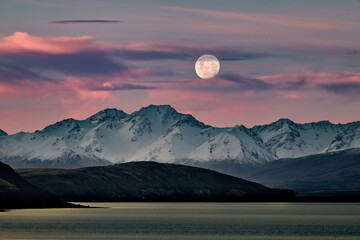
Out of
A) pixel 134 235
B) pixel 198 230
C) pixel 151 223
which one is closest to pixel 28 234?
pixel 134 235

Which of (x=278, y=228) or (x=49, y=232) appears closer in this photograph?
(x=49, y=232)

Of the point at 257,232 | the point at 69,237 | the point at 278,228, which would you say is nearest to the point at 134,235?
the point at 69,237

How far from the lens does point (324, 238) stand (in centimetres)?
13412

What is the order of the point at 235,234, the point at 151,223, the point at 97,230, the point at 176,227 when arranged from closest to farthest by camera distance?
the point at 235,234 → the point at 97,230 → the point at 176,227 → the point at 151,223

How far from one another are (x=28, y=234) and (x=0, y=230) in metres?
10.8

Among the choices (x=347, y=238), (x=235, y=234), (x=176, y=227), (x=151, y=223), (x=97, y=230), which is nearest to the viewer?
(x=347, y=238)

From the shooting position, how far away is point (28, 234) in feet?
452

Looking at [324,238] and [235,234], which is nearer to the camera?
[324,238]

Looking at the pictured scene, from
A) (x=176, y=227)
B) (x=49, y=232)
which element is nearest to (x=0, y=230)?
(x=49, y=232)

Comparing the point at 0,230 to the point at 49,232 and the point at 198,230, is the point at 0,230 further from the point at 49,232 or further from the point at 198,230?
the point at 198,230

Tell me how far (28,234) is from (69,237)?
8637 mm

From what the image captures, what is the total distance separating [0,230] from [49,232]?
369 inches

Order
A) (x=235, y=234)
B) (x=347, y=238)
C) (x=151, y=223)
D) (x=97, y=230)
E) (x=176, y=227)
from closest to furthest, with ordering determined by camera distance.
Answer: (x=347, y=238) → (x=235, y=234) → (x=97, y=230) → (x=176, y=227) → (x=151, y=223)

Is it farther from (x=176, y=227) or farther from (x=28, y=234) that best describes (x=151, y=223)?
(x=28, y=234)
